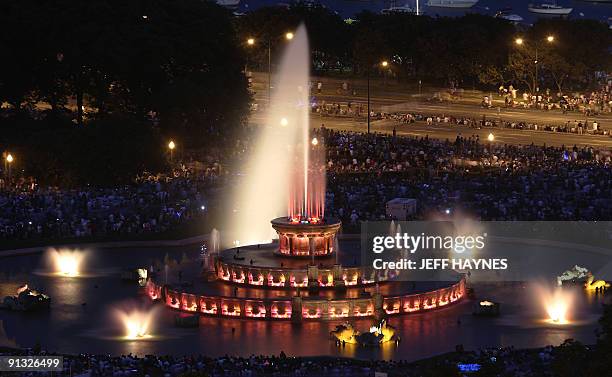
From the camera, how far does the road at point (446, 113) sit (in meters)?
124

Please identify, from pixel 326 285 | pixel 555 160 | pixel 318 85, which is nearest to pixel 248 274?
pixel 326 285

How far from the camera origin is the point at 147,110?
119688 mm

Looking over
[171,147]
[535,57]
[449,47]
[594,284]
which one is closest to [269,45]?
[449,47]

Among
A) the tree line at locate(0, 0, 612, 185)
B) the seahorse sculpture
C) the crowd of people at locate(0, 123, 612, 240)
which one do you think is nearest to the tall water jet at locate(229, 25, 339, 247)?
the crowd of people at locate(0, 123, 612, 240)

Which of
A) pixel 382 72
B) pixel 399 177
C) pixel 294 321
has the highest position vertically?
pixel 382 72

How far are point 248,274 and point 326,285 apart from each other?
3428mm

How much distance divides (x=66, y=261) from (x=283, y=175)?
86.8 ft

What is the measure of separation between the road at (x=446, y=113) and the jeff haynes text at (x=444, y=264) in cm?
3902

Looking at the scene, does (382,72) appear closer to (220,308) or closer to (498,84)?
(498,84)

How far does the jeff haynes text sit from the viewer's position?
76.0m

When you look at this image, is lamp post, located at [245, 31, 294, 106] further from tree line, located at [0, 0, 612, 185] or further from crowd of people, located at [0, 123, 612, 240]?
crowd of people, located at [0, 123, 612, 240]

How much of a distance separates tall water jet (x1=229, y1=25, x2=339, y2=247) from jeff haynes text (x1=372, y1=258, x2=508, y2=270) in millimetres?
3131

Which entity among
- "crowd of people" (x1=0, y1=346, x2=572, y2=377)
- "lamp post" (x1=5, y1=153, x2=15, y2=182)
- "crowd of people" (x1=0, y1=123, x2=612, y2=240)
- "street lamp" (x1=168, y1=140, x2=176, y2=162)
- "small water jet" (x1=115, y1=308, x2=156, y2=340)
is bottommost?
"crowd of people" (x1=0, y1=346, x2=572, y2=377)

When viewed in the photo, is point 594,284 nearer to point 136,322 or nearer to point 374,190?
point 136,322
